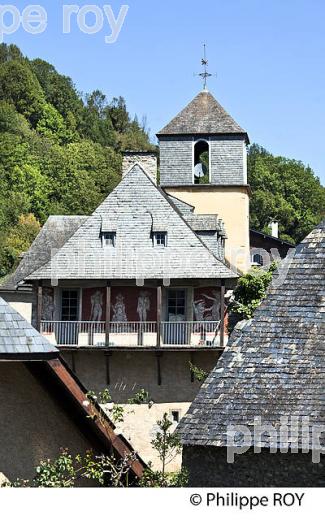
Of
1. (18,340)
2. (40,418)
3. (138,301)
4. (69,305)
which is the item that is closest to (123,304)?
(138,301)

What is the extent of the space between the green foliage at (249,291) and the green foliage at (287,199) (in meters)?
45.8

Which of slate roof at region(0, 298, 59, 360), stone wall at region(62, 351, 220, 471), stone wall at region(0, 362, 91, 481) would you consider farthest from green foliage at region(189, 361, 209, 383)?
slate roof at region(0, 298, 59, 360)

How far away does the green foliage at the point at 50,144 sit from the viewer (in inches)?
3214

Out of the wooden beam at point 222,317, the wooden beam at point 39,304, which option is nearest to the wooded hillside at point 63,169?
the wooden beam at point 39,304

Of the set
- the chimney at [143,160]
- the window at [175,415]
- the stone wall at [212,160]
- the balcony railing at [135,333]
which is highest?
the stone wall at [212,160]

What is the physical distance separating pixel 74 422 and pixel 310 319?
3785mm

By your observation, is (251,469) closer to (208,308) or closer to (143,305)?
(208,308)

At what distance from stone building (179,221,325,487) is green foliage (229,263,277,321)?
746 inches

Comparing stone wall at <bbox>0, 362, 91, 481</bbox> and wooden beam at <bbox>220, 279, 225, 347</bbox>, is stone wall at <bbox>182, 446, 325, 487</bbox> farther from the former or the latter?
wooden beam at <bbox>220, 279, 225, 347</bbox>

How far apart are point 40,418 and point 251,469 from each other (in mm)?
3289

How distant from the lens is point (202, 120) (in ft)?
130

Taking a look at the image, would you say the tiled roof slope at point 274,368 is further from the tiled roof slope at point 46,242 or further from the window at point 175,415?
the tiled roof slope at point 46,242

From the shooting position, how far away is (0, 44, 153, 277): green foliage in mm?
81625

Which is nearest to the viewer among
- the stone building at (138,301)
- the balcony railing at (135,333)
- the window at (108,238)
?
the stone building at (138,301)
